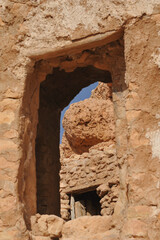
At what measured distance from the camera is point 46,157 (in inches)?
171

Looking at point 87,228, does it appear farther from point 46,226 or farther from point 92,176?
point 92,176

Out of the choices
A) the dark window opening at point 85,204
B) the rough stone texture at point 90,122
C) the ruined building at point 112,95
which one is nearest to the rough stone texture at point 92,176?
the dark window opening at point 85,204

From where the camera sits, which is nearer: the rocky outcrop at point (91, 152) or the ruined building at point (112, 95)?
the ruined building at point (112, 95)

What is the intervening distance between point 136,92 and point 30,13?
3.88 ft

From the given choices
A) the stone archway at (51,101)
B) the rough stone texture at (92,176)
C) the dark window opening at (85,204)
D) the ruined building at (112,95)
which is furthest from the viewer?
the dark window opening at (85,204)

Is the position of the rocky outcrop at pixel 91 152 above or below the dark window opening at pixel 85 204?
above

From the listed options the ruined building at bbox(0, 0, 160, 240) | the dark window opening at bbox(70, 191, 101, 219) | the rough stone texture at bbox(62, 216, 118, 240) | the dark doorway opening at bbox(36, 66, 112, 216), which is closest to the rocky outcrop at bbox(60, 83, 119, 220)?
the dark window opening at bbox(70, 191, 101, 219)

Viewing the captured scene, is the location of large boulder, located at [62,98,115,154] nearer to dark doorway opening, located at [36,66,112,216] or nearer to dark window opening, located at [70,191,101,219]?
dark window opening, located at [70,191,101,219]

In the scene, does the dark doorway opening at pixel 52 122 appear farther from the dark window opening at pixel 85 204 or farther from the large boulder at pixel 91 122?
the large boulder at pixel 91 122

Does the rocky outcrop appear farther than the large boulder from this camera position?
No

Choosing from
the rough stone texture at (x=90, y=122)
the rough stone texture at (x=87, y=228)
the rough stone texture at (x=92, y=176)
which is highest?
the rough stone texture at (x=90, y=122)

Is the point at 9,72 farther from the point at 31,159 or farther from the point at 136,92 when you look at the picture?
the point at 136,92

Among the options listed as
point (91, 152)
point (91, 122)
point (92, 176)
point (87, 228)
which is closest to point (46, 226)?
point (87, 228)

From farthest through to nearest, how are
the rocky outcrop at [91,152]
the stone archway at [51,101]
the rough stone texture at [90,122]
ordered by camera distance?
1. the rough stone texture at [90,122]
2. the rocky outcrop at [91,152]
3. the stone archway at [51,101]
